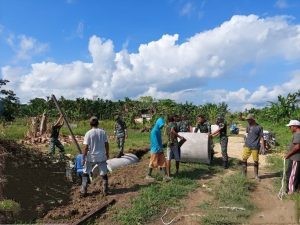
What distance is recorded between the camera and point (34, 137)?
25547 mm

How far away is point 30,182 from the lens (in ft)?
36.9

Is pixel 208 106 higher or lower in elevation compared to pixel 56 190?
higher

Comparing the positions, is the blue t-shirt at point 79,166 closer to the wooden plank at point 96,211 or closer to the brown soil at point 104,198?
the brown soil at point 104,198

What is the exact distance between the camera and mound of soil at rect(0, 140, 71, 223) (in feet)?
32.6

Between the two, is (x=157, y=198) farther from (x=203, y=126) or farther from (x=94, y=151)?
(x=203, y=126)

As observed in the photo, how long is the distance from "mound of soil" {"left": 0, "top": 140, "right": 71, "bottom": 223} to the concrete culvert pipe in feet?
12.5

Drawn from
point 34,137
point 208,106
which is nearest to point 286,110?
point 208,106

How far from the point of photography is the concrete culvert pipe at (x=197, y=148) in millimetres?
13750

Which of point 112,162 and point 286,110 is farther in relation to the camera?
point 286,110

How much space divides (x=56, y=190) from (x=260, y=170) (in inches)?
256

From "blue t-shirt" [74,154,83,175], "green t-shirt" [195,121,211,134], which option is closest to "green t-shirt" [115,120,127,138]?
"green t-shirt" [195,121,211,134]

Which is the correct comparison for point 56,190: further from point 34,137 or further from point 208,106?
point 208,106

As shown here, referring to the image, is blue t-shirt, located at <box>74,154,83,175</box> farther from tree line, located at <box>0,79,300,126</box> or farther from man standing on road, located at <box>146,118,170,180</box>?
tree line, located at <box>0,79,300,126</box>

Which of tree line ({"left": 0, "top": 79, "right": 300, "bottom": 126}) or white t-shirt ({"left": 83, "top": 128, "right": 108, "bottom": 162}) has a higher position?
tree line ({"left": 0, "top": 79, "right": 300, "bottom": 126})
